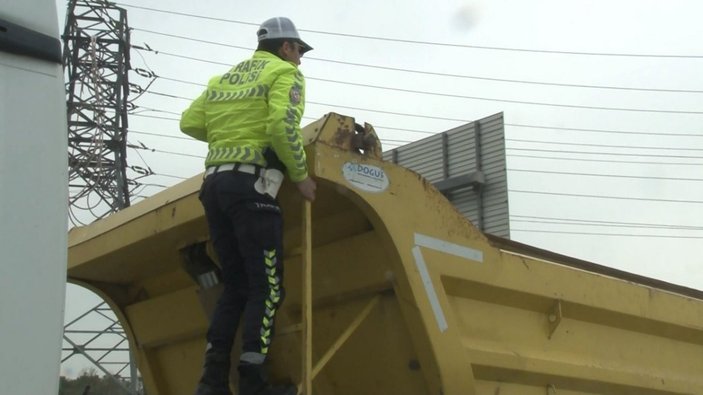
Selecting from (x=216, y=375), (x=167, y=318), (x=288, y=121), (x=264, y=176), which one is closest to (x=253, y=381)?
(x=216, y=375)

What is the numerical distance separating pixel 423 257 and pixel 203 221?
1.05 meters

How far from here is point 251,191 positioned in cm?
371

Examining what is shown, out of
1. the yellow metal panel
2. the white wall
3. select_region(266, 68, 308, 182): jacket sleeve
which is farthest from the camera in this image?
the yellow metal panel

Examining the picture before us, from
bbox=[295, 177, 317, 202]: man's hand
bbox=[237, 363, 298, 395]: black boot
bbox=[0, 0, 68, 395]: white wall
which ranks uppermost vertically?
bbox=[295, 177, 317, 202]: man's hand

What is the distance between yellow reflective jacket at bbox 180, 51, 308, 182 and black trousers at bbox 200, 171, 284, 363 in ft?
0.45

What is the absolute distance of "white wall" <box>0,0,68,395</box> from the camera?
2.00m

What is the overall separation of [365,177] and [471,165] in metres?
4.49

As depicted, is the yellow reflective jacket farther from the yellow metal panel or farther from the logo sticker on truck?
the yellow metal panel

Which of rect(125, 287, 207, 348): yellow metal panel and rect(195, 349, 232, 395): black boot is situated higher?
rect(125, 287, 207, 348): yellow metal panel

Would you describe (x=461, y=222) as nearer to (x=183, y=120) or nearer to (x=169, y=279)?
(x=183, y=120)

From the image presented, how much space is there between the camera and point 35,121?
2.13 m

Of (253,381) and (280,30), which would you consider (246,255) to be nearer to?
(253,381)

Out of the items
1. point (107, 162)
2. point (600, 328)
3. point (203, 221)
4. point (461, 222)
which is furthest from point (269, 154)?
point (107, 162)

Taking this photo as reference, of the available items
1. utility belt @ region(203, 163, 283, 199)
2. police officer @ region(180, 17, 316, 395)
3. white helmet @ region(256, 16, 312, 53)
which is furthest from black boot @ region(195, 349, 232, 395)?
white helmet @ region(256, 16, 312, 53)
